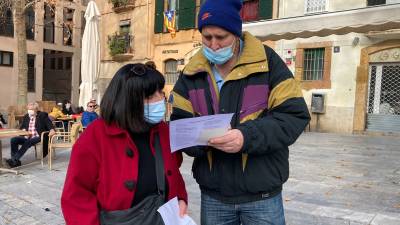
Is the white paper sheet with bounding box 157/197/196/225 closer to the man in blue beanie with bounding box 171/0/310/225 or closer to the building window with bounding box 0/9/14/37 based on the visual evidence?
the man in blue beanie with bounding box 171/0/310/225

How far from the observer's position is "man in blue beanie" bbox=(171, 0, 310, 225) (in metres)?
1.86

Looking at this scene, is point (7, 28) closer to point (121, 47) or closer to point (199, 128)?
point (121, 47)

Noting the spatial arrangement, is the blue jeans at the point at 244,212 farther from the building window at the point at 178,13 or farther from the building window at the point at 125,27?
the building window at the point at 125,27

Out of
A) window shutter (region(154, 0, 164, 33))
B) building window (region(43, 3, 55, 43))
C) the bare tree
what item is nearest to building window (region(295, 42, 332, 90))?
window shutter (region(154, 0, 164, 33))

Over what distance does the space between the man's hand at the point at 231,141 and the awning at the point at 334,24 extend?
710 centimetres

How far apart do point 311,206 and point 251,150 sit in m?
3.27

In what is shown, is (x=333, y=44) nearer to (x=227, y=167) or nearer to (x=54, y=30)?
(x=227, y=167)

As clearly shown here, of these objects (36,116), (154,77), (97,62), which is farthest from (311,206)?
(97,62)

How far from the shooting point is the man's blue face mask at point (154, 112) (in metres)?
2.11

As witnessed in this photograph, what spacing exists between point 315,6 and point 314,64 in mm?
2206

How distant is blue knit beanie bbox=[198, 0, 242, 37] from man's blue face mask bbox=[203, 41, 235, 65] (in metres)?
0.09

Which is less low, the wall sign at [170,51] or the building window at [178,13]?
the building window at [178,13]

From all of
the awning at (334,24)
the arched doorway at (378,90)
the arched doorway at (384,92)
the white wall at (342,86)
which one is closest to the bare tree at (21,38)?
the awning at (334,24)

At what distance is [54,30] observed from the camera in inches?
1178
